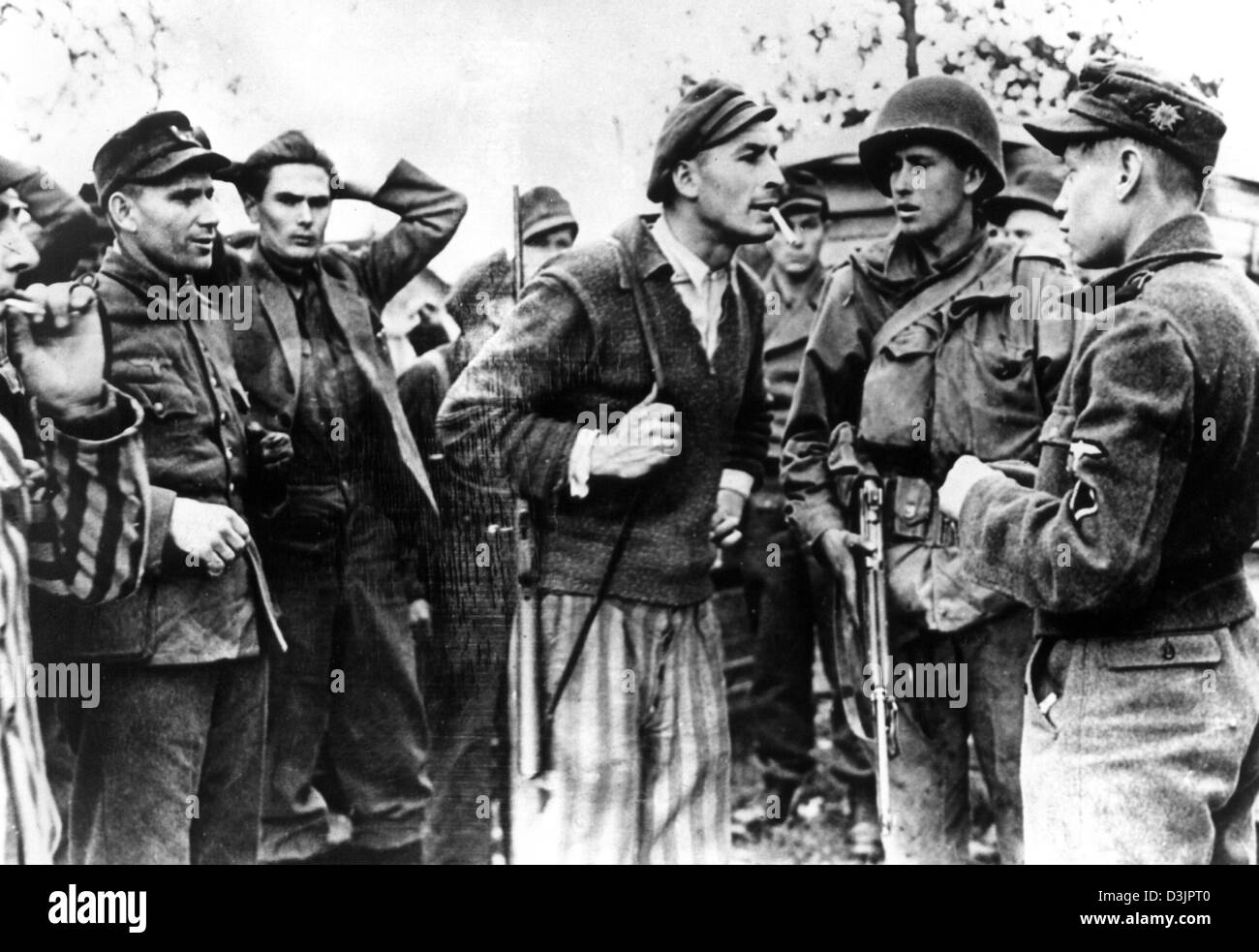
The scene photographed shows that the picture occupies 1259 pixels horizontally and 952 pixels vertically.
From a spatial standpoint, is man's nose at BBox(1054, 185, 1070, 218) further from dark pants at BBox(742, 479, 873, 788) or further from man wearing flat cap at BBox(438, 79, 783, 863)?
dark pants at BBox(742, 479, 873, 788)

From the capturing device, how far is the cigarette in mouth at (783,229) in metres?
5.54

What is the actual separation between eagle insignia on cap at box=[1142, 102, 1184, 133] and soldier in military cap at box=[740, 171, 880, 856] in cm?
109

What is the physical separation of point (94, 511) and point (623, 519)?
176 centimetres

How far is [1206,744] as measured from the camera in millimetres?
5121

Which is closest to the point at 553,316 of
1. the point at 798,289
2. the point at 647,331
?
the point at 647,331

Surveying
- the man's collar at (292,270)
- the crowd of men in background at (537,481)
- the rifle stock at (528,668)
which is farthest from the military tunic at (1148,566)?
the man's collar at (292,270)

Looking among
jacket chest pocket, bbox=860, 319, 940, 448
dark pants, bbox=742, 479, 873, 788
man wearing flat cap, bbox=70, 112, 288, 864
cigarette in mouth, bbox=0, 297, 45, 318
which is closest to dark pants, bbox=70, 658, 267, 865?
man wearing flat cap, bbox=70, 112, 288, 864

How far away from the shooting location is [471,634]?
216 inches

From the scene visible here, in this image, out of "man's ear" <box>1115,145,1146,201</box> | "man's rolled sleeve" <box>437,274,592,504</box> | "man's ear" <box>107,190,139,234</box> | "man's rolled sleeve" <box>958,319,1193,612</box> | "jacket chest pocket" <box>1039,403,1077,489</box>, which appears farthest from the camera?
"man's ear" <box>107,190,139,234</box>

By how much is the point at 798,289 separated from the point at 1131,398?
1161mm

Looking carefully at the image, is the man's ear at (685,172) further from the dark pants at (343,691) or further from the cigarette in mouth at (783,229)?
the dark pants at (343,691)

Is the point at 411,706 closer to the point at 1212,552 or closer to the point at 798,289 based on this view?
the point at 798,289

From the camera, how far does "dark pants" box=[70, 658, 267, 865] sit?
5352 mm

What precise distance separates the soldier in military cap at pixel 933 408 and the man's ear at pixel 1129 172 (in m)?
0.31
